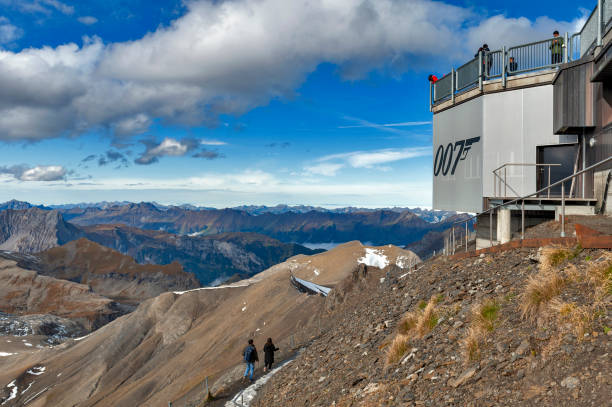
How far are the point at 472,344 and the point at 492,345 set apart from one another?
0.30 metres

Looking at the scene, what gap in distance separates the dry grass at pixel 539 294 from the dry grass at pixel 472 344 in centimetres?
78

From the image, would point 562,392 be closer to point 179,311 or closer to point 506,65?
point 506,65

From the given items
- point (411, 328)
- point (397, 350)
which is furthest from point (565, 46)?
point (397, 350)

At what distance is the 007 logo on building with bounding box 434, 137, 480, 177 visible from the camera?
711 inches

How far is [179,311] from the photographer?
8350 cm

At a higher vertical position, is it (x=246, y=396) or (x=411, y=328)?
(x=411, y=328)

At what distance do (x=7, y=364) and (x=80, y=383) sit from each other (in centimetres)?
4919

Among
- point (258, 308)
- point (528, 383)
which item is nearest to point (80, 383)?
point (258, 308)

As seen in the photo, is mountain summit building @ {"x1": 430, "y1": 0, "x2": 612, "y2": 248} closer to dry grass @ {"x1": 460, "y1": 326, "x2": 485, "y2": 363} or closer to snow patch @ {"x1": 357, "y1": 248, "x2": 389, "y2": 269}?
dry grass @ {"x1": 460, "y1": 326, "x2": 485, "y2": 363}

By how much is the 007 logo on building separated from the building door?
2625mm

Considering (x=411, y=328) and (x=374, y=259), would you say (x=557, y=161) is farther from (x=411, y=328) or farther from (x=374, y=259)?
(x=374, y=259)

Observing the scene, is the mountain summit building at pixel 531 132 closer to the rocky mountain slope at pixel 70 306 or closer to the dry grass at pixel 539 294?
the dry grass at pixel 539 294

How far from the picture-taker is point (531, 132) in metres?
16.0

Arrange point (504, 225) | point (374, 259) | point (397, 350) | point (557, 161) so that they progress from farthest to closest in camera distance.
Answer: point (374, 259) → point (557, 161) → point (504, 225) → point (397, 350)
